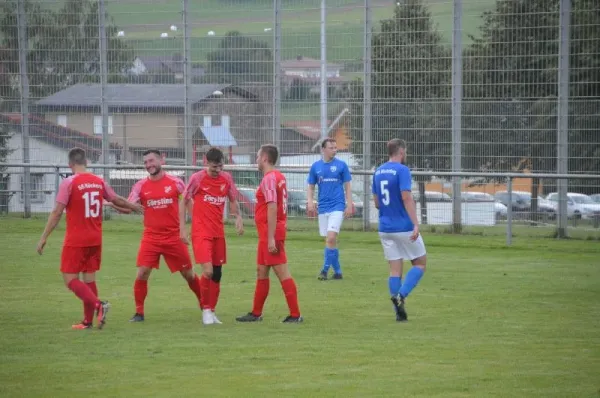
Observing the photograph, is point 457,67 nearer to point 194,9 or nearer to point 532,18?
point 532,18

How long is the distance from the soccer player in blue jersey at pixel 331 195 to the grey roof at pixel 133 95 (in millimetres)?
10162

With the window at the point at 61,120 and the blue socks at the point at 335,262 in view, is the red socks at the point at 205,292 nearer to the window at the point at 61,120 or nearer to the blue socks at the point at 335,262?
the blue socks at the point at 335,262

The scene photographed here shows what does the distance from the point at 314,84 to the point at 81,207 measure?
48.5ft

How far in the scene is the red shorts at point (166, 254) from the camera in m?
11.6

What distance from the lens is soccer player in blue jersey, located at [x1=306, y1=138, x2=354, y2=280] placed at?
625 inches

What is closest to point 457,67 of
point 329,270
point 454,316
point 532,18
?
point 532,18

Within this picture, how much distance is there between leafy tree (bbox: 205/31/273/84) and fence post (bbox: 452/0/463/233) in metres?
4.54

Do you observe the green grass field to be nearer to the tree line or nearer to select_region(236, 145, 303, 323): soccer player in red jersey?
select_region(236, 145, 303, 323): soccer player in red jersey

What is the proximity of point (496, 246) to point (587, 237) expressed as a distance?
8.10 feet

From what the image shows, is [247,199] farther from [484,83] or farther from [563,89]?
[563,89]

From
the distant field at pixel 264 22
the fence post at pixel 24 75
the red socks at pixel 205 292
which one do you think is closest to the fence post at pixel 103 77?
the distant field at pixel 264 22

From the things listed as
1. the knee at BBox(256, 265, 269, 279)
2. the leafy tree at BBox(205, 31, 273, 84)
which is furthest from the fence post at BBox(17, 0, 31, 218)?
the knee at BBox(256, 265, 269, 279)

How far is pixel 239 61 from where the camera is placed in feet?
84.9

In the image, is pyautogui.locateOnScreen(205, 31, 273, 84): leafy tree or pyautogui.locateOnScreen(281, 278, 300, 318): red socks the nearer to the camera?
pyautogui.locateOnScreen(281, 278, 300, 318): red socks
